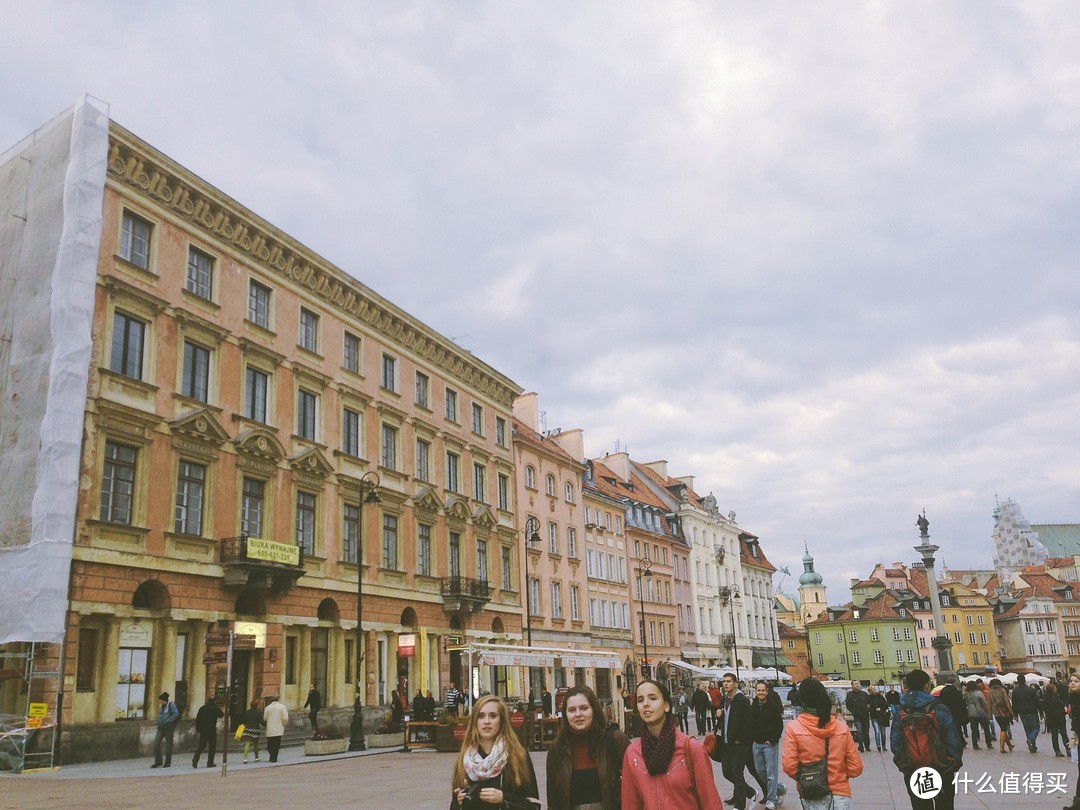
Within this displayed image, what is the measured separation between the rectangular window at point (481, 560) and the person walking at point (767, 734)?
3044cm

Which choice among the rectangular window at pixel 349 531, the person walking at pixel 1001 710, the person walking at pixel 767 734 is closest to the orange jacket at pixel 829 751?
the person walking at pixel 767 734

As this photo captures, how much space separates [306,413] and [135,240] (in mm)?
8863

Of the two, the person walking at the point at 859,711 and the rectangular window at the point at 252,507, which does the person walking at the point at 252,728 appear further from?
the person walking at the point at 859,711

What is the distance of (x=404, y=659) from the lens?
36.8m

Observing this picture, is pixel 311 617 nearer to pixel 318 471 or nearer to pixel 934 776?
pixel 318 471

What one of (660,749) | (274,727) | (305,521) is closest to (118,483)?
(274,727)

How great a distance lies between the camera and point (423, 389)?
41688mm

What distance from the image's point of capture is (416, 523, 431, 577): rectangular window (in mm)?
38531

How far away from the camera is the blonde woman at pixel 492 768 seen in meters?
5.55

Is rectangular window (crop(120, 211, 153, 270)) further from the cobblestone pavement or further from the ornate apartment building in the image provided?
the cobblestone pavement

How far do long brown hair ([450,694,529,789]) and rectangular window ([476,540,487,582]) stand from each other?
37378 millimetres

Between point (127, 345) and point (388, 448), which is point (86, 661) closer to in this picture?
point (127, 345)

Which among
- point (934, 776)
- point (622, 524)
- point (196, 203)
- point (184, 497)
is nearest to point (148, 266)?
point (196, 203)

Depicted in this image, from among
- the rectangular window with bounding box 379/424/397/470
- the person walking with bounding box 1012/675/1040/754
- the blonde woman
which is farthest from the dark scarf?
the rectangular window with bounding box 379/424/397/470
